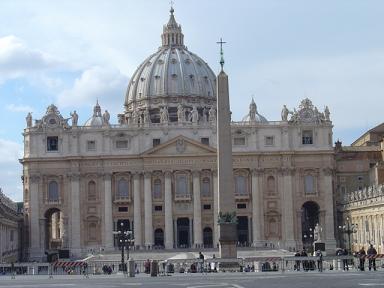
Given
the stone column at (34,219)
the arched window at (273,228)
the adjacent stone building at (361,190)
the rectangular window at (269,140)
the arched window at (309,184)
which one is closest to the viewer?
the adjacent stone building at (361,190)

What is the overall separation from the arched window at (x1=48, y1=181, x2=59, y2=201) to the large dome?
93.9 feet

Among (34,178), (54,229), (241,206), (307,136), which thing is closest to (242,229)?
(241,206)

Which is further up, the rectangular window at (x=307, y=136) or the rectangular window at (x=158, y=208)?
the rectangular window at (x=307, y=136)

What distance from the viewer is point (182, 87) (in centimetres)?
13075

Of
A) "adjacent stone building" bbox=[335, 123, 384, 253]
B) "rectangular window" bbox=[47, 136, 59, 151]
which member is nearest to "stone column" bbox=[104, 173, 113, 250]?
"rectangular window" bbox=[47, 136, 59, 151]

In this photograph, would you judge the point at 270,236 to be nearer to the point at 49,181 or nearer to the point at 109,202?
the point at 109,202

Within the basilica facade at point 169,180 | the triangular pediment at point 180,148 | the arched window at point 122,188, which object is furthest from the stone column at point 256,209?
the arched window at point 122,188

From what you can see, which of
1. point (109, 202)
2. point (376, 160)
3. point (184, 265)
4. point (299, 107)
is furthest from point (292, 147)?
point (184, 265)

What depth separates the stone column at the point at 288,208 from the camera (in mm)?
99125

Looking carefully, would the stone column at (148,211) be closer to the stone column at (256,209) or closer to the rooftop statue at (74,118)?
the rooftop statue at (74,118)

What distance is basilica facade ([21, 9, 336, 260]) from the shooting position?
326ft

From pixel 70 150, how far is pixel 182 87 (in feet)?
109

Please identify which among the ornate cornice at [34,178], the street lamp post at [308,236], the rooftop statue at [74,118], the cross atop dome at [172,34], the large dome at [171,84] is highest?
the cross atop dome at [172,34]

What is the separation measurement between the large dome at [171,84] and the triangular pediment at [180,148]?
1054 inches
